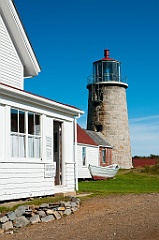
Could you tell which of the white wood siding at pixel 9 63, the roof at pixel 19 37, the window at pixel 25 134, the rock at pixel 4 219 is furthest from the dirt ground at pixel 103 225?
the roof at pixel 19 37

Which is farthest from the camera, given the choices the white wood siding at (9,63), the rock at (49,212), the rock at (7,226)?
the white wood siding at (9,63)

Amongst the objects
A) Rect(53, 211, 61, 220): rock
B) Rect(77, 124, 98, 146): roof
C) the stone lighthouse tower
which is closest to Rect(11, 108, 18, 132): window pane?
Rect(53, 211, 61, 220): rock

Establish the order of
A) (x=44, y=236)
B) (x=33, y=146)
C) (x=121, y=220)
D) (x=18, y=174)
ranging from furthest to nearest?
(x=33, y=146) → (x=18, y=174) → (x=121, y=220) → (x=44, y=236)

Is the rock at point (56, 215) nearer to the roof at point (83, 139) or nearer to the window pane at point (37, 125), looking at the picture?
the window pane at point (37, 125)

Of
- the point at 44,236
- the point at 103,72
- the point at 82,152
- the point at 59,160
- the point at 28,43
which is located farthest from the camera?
the point at 103,72

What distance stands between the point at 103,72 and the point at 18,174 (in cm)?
2990

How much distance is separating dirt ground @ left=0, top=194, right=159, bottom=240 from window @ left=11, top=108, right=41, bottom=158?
2.43 meters

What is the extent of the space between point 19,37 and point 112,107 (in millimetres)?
25376

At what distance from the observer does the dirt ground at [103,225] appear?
29.6 feet

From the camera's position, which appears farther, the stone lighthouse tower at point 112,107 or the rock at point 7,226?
the stone lighthouse tower at point 112,107

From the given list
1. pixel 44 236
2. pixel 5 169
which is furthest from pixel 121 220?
pixel 5 169

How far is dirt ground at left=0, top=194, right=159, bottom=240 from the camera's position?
9.02 m

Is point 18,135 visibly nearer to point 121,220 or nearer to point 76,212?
point 76,212

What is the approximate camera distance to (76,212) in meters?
12.0
